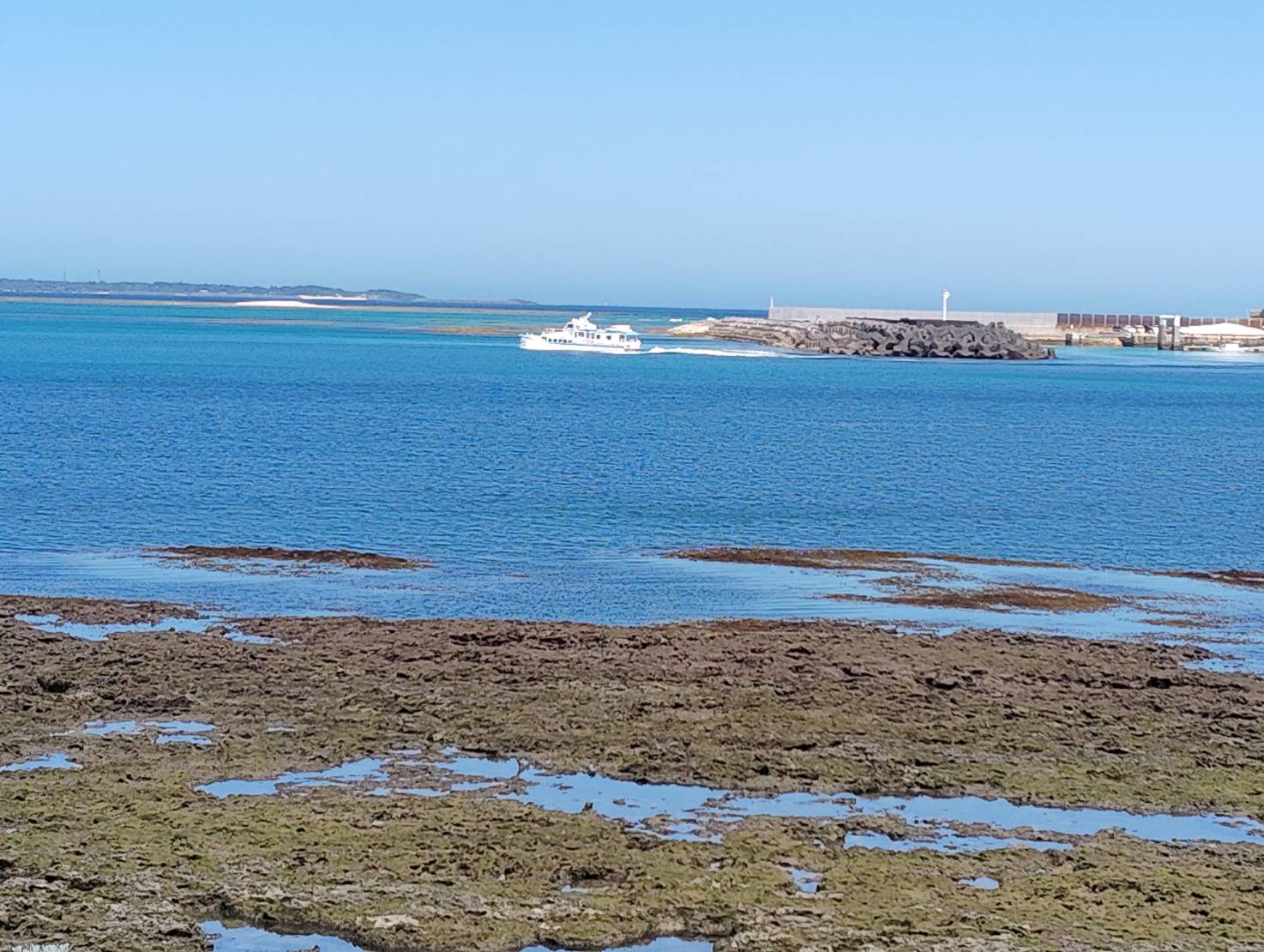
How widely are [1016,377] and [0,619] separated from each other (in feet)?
295

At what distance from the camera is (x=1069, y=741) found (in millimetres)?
13875

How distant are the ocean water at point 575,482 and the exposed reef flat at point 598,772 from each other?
12.4 feet

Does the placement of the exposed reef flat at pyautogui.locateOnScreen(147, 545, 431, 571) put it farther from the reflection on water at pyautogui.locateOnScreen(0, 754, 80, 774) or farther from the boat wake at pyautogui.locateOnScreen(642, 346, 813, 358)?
the boat wake at pyautogui.locateOnScreen(642, 346, 813, 358)

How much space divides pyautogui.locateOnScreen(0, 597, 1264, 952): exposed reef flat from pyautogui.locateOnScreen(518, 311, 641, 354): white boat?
4301 inches

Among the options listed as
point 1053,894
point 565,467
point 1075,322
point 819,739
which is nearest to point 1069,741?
point 819,739

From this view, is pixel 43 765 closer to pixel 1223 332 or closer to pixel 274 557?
pixel 274 557

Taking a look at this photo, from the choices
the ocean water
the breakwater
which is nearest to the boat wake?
the breakwater

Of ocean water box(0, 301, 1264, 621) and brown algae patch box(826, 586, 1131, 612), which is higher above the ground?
brown algae patch box(826, 586, 1131, 612)

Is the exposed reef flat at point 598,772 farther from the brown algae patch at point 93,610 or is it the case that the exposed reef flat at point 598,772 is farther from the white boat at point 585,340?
the white boat at point 585,340

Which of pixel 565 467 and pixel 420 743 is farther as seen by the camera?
pixel 565 467

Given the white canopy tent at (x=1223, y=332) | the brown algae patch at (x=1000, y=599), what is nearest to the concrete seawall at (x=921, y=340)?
the white canopy tent at (x=1223, y=332)

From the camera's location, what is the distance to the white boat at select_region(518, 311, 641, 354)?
5025 inches

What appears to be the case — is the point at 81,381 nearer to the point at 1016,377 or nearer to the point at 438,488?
the point at 438,488

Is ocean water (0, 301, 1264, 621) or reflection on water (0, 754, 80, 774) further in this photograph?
ocean water (0, 301, 1264, 621)
